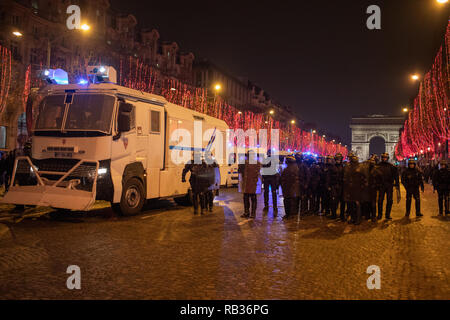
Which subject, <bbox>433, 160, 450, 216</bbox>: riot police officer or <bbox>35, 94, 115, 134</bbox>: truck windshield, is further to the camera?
<bbox>433, 160, 450, 216</bbox>: riot police officer

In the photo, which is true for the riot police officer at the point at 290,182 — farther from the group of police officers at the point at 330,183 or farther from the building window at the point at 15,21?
the building window at the point at 15,21

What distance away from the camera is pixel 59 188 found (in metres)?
10.7

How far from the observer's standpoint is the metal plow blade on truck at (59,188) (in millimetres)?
10562

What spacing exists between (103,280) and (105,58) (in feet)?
149

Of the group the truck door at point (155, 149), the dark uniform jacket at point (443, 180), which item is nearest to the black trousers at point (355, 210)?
the dark uniform jacket at point (443, 180)

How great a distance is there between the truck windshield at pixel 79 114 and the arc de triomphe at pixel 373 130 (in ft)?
362

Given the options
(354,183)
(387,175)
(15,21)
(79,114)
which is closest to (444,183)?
(387,175)

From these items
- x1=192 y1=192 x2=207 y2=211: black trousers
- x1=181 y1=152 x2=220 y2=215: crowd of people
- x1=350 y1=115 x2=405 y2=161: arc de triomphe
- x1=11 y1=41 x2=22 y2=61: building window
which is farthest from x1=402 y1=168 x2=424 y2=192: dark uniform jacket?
x1=350 y1=115 x2=405 y2=161: arc de triomphe

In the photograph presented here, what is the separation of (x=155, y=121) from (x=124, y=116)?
5.24ft

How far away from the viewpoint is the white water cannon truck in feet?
35.3

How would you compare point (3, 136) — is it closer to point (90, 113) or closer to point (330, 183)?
point (90, 113)

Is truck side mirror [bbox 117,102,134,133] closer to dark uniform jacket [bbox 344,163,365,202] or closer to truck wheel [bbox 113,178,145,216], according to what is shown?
truck wheel [bbox 113,178,145,216]

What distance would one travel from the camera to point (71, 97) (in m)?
11.6
